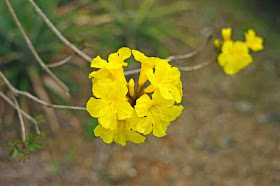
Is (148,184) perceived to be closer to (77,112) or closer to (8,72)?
(77,112)

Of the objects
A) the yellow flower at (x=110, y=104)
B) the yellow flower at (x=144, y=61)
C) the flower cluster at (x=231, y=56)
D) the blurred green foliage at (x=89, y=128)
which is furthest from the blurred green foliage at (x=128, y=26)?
the yellow flower at (x=110, y=104)

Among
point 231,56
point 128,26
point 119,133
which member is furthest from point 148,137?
point 119,133

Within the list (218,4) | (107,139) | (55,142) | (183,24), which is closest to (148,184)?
(55,142)

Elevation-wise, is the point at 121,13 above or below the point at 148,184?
above

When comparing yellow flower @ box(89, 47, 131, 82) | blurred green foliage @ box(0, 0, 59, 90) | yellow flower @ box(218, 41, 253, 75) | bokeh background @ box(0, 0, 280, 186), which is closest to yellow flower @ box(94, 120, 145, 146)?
yellow flower @ box(89, 47, 131, 82)

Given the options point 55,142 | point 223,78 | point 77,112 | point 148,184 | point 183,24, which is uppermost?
point 183,24

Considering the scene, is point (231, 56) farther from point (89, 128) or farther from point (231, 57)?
point (89, 128)

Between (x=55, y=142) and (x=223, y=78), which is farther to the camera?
(x=223, y=78)
